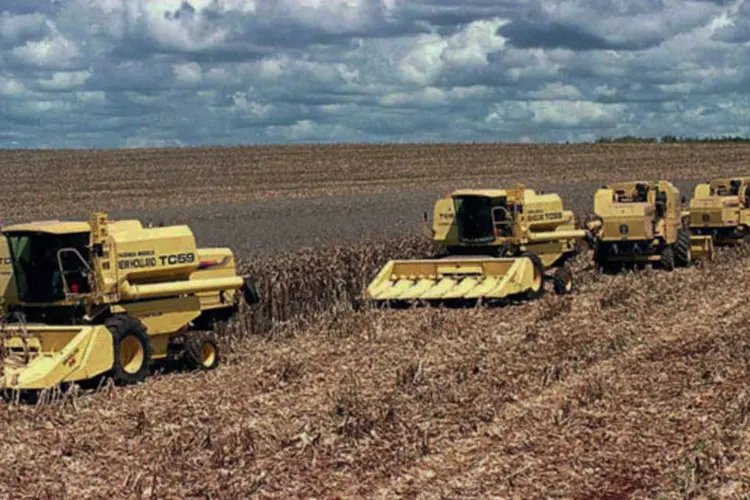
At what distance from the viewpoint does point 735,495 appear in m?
7.57

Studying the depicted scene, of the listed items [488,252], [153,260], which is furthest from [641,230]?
[153,260]

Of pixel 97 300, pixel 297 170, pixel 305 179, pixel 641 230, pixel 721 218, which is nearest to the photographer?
pixel 97 300

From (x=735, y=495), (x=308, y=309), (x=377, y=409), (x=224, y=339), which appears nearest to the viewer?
(x=735, y=495)

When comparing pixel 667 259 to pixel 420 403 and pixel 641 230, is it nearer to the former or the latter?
pixel 641 230

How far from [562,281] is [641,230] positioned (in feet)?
10.8

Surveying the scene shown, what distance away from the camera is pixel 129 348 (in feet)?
40.5

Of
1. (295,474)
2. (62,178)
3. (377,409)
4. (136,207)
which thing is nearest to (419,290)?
(377,409)

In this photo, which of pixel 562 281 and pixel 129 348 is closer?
pixel 129 348

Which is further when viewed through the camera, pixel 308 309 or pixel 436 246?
pixel 436 246

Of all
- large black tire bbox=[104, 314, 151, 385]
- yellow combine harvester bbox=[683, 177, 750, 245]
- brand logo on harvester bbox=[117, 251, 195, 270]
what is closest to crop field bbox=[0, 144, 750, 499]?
large black tire bbox=[104, 314, 151, 385]

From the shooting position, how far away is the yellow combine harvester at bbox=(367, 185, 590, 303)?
58.0ft

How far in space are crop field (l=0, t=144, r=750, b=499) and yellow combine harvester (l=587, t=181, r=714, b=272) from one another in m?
0.67

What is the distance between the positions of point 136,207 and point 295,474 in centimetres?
2856

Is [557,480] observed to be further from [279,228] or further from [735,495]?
[279,228]
